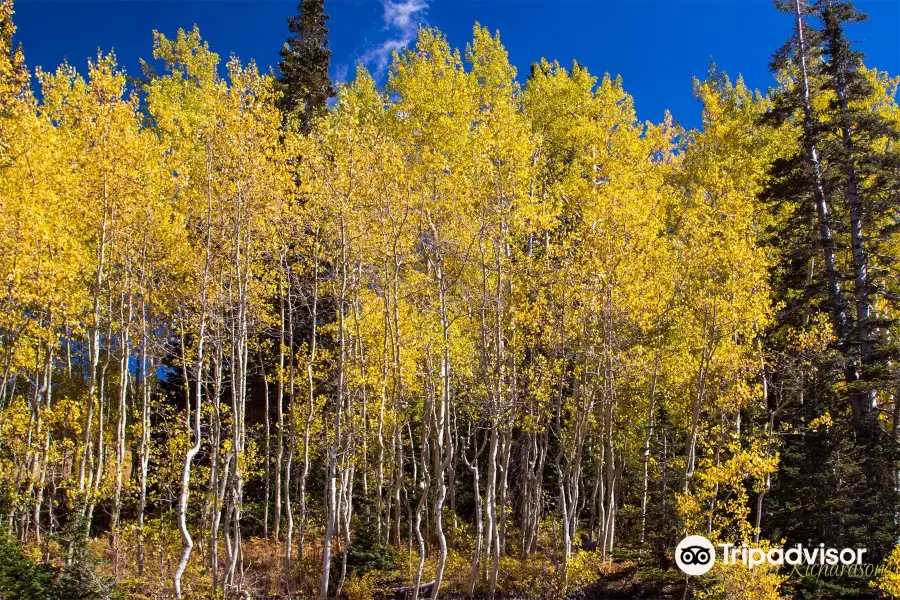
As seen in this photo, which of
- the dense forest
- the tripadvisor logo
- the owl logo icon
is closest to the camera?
the tripadvisor logo

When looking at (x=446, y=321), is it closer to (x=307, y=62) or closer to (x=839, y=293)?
(x=839, y=293)

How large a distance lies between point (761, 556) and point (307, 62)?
929 inches

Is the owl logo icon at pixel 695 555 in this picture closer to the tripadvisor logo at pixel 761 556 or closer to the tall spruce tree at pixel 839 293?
the tripadvisor logo at pixel 761 556

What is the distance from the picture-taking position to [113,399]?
20703 millimetres

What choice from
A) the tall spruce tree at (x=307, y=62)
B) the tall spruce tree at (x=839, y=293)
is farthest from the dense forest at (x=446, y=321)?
the tall spruce tree at (x=307, y=62)

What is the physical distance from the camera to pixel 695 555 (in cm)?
978

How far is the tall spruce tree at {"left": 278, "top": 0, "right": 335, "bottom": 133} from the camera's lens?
78.4 feet

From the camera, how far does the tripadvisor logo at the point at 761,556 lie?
8.94 meters

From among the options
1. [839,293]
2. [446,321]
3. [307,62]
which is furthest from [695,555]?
[307,62]

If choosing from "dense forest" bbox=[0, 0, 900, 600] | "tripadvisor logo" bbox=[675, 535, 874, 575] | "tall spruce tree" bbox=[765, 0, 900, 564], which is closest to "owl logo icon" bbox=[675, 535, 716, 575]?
"tripadvisor logo" bbox=[675, 535, 874, 575]

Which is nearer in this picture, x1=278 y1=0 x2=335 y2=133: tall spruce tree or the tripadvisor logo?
the tripadvisor logo

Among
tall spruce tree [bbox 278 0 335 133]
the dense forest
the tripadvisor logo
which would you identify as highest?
tall spruce tree [bbox 278 0 335 133]

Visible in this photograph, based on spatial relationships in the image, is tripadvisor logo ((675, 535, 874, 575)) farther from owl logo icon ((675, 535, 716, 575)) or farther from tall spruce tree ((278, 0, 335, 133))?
tall spruce tree ((278, 0, 335, 133))

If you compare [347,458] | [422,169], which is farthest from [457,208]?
[347,458]
